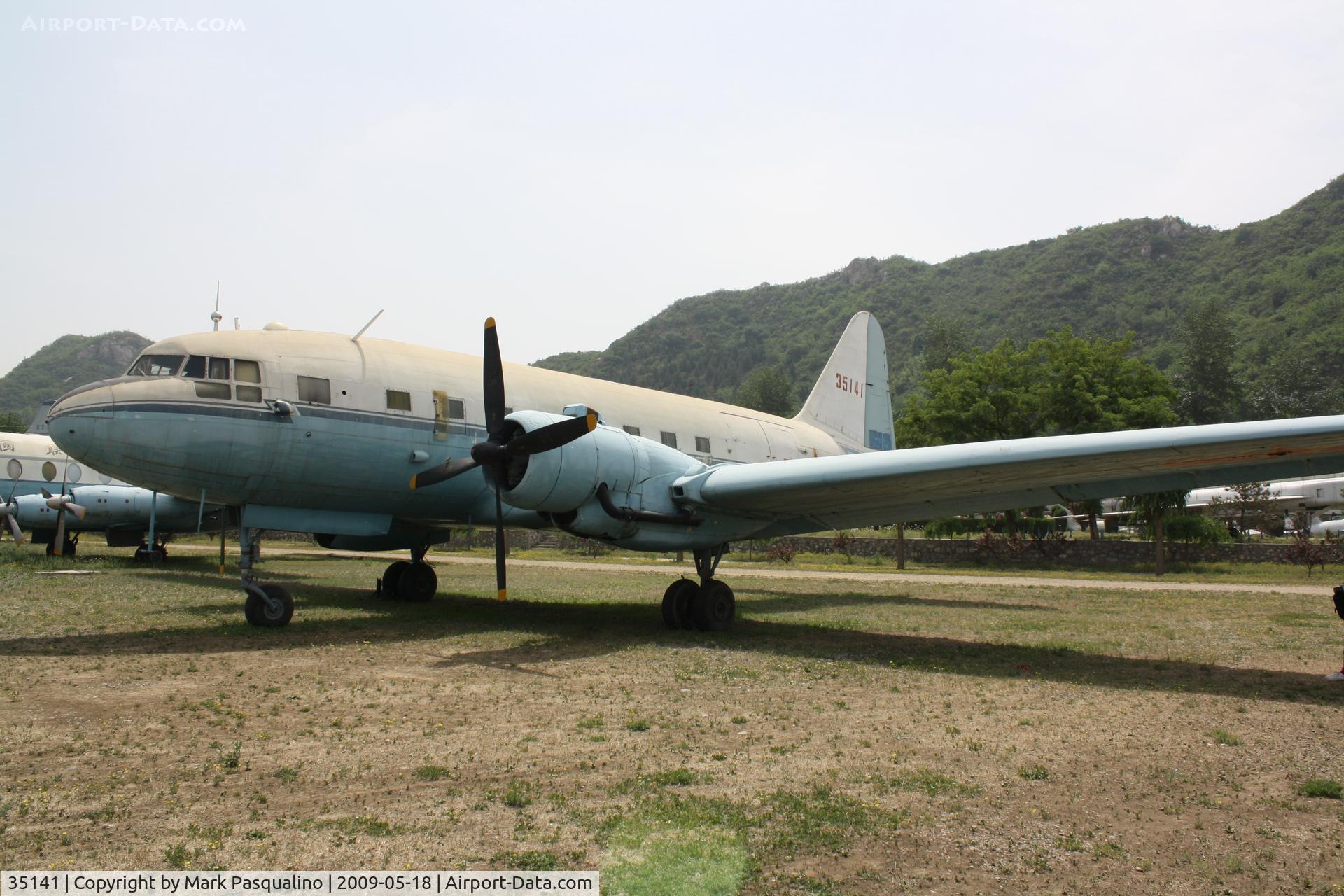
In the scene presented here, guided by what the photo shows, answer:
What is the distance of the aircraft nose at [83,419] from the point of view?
11.1 m

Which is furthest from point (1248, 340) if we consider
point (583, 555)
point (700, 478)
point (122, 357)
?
point (122, 357)

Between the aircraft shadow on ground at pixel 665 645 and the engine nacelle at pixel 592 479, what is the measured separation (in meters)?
1.64

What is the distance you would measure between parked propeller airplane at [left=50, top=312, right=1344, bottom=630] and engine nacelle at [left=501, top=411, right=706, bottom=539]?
3 cm

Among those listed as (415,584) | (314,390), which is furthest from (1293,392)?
(314,390)

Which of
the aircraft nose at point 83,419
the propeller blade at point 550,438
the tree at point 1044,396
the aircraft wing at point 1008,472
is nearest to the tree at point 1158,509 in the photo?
the tree at point 1044,396

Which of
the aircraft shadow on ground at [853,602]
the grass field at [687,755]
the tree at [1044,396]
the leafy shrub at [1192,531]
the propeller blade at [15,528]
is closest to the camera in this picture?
the grass field at [687,755]

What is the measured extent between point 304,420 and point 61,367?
20158 cm

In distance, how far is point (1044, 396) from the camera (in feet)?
124

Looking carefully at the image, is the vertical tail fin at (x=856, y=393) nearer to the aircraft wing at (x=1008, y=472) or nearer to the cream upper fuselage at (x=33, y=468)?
the aircraft wing at (x=1008, y=472)

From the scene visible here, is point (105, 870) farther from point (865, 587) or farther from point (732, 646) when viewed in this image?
point (865, 587)

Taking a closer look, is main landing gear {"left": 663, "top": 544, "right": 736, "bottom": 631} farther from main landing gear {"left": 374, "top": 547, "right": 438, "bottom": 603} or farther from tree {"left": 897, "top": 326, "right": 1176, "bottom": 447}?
tree {"left": 897, "top": 326, "right": 1176, "bottom": 447}

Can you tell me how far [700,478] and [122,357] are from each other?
213 metres

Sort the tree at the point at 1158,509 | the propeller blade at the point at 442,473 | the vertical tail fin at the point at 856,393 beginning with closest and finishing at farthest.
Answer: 1. the propeller blade at the point at 442,473
2. the vertical tail fin at the point at 856,393
3. the tree at the point at 1158,509

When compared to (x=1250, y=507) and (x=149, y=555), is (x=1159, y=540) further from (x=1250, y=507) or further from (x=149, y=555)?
(x=149, y=555)
